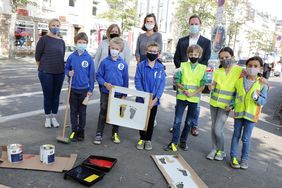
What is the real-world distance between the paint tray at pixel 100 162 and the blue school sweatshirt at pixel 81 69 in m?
1.23

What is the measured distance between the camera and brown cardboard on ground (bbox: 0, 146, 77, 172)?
12.4 ft

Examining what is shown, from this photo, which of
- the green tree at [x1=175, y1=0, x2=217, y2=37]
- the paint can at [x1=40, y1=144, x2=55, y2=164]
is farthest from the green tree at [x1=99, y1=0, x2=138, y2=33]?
the paint can at [x1=40, y1=144, x2=55, y2=164]

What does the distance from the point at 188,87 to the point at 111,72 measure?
128cm

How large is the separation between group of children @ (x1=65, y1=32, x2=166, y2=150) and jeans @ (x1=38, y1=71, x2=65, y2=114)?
21.7 inches

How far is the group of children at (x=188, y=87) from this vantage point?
13.9ft

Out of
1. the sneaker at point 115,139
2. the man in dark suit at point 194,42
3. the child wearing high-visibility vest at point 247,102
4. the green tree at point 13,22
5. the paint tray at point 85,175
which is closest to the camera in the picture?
the paint tray at point 85,175

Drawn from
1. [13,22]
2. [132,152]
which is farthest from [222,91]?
[13,22]

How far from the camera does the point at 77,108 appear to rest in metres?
4.90

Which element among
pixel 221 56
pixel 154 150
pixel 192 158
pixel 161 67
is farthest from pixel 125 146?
pixel 221 56

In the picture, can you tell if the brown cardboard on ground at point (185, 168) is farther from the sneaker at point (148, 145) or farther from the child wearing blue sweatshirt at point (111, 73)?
the child wearing blue sweatshirt at point (111, 73)

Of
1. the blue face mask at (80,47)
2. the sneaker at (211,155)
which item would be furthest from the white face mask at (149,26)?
the sneaker at (211,155)

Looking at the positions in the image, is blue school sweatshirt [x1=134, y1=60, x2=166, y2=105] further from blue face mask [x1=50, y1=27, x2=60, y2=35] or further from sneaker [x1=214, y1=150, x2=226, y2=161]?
blue face mask [x1=50, y1=27, x2=60, y2=35]

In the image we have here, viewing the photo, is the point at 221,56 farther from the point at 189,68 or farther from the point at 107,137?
the point at 107,137

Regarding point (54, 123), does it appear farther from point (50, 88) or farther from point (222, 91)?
point (222, 91)
